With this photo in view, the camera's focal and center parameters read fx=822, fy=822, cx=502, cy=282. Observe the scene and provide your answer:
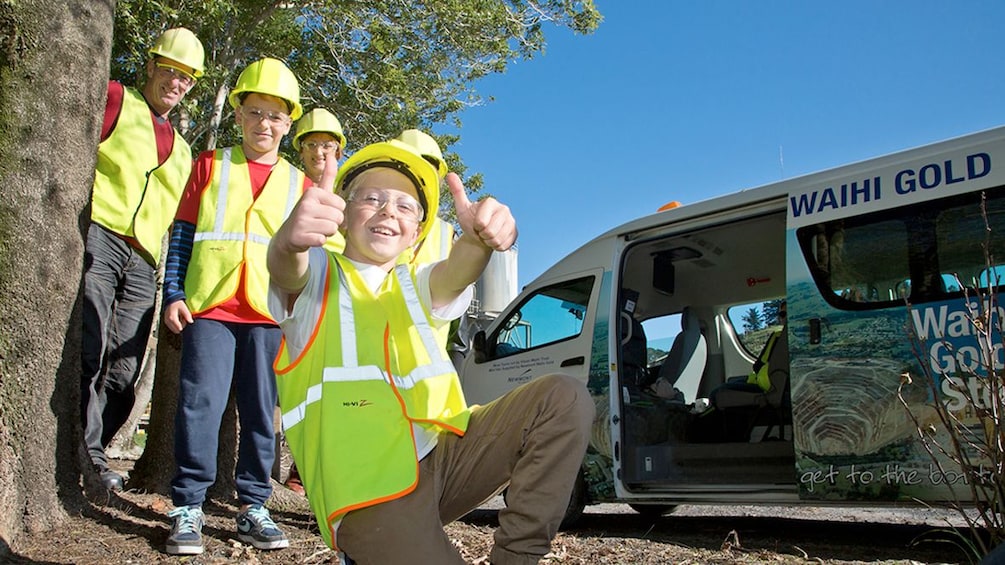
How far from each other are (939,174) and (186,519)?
3.88m

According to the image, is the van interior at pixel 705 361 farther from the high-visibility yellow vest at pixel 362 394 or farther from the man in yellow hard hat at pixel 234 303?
the high-visibility yellow vest at pixel 362 394

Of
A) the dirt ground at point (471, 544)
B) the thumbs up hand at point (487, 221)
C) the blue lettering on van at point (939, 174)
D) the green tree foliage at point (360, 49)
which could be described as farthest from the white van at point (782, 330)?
the green tree foliage at point (360, 49)

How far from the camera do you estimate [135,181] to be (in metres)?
3.83

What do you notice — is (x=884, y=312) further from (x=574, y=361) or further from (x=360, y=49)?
(x=360, y=49)

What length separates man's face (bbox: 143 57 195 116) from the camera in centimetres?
381

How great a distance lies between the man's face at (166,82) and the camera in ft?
12.5

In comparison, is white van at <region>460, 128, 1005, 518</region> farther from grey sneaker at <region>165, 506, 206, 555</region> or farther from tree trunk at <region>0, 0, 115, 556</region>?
tree trunk at <region>0, 0, 115, 556</region>

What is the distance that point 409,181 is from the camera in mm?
2414

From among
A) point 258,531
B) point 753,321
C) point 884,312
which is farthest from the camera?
point 753,321

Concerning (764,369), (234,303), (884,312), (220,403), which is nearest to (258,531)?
(220,403)

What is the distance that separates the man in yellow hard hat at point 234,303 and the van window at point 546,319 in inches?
115

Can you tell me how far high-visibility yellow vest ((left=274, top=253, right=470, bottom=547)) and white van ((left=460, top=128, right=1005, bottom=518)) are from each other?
1783 mm

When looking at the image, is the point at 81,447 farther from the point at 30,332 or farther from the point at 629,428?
the point at 629,428

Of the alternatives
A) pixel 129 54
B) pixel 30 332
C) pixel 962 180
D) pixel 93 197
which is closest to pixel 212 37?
pixel 129 54
